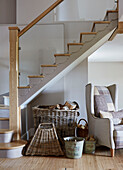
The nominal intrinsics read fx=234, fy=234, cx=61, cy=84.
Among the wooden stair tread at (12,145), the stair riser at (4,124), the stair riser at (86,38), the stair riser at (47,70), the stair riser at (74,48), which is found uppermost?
the stair riser at (86,38)

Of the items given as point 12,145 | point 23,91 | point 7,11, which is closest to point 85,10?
point 7,11

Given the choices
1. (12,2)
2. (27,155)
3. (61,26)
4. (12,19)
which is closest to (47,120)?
(27,155)

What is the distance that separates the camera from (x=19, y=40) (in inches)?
162

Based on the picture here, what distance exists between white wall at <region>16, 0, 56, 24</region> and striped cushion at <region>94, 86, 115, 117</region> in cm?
295

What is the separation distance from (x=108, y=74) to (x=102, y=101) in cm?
375

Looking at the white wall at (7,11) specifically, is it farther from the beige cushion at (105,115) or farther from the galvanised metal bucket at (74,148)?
the galvanised metal bucket at (74,148)

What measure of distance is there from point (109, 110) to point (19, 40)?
209 centimetres

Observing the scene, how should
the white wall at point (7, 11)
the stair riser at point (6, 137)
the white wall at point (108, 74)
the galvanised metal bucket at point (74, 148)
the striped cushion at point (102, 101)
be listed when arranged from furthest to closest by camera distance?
the white wall at point (108, 74), the white wall at point (7, 11), the striped cushion at point (102, 101), the stair riser at point (6, 137), the galvanised metal bucket at point (74, 148)

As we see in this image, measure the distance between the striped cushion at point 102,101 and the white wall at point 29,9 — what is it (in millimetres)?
2945

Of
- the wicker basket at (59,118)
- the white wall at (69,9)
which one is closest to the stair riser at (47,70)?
the wicker basket at (59,118)

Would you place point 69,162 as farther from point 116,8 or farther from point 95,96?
point 116,8

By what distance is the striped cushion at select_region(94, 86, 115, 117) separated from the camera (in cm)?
433

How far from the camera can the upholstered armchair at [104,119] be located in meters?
3.68

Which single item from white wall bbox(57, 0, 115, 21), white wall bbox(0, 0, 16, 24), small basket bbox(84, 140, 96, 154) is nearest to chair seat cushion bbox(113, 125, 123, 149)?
small basket bbox(84, 140, 96, 154)
